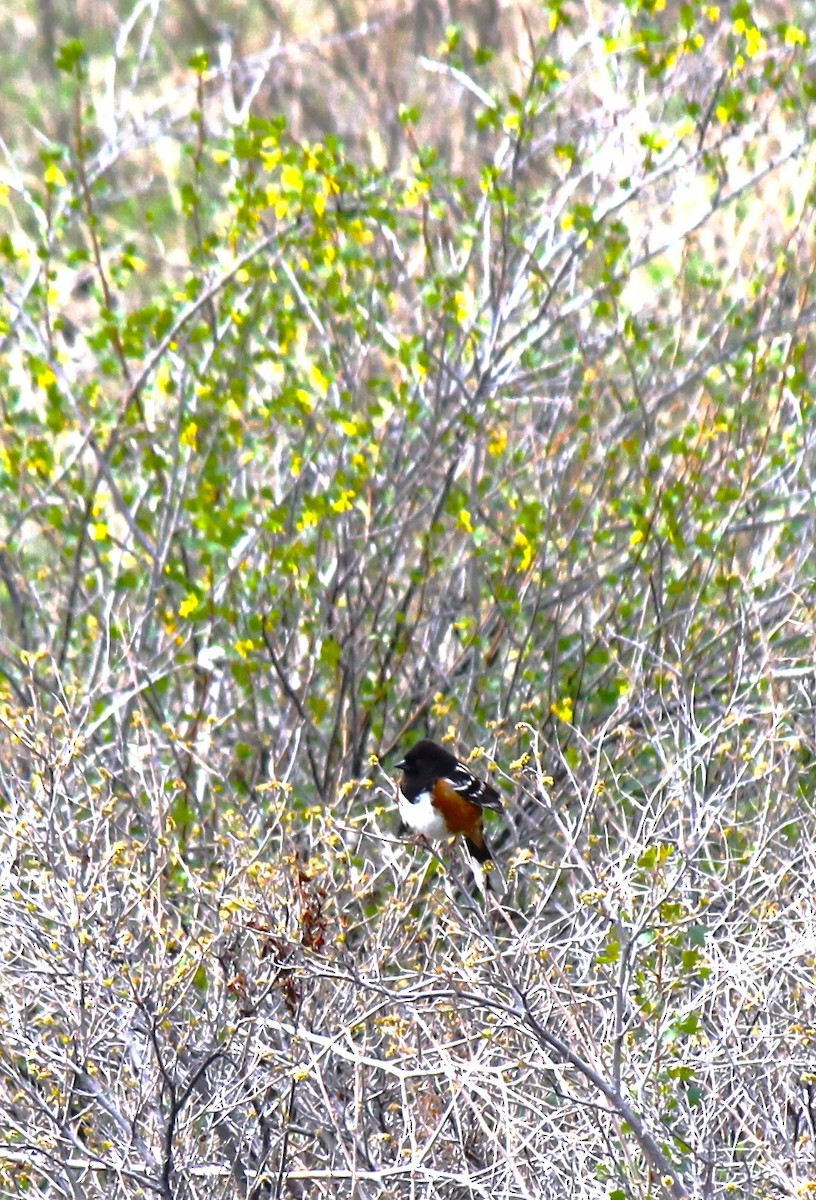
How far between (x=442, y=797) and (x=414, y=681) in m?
1.55

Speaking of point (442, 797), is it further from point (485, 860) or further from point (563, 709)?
point (563, 709)

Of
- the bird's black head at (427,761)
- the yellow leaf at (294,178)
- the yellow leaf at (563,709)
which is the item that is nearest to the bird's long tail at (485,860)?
the bird's black head at (427,761)

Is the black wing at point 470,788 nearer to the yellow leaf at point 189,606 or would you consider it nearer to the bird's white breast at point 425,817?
the bird's white breast at point 425,817

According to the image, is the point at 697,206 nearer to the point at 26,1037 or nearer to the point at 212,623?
the point at 212,623

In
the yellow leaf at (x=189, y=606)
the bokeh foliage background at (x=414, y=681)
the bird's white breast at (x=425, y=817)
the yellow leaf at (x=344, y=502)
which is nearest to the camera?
the bokeh foliage background at (x=414, y=681)

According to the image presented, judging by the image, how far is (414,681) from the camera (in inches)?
282

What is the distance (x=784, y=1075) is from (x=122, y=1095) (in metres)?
1.59

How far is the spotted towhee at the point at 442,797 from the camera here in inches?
220

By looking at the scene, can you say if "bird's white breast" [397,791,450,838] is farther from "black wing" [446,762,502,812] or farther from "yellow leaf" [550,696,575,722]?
"yellow leaf" [550,696,575,722]

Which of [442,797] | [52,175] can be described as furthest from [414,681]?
[52,175]

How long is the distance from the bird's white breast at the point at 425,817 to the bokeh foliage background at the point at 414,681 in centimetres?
13

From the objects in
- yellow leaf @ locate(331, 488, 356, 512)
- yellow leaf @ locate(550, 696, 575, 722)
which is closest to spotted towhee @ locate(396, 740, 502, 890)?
yellow leaf @ locate(550, 696, 575, 722)

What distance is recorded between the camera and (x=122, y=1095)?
15.3ft

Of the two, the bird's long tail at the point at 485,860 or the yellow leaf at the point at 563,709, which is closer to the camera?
the bird's long tail at the point at 485,860
